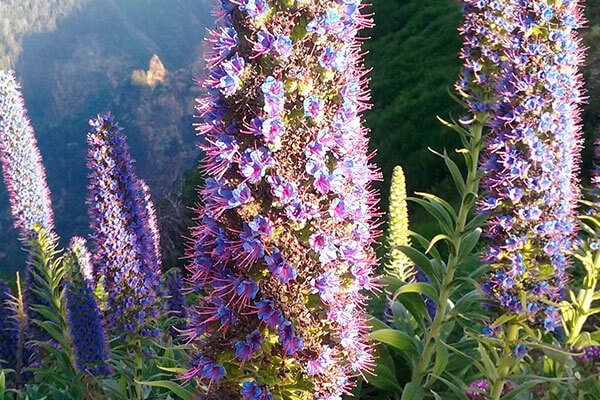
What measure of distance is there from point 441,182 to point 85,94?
439 inches

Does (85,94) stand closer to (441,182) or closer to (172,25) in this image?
(172,25)

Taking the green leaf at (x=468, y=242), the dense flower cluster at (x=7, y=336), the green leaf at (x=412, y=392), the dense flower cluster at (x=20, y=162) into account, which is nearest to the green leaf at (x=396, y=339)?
the green leaf at (x=412, y=392)

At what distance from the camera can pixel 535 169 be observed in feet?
9.55

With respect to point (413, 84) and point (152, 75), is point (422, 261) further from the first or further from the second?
point (152, 75)

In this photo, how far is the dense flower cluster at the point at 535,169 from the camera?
2891mm

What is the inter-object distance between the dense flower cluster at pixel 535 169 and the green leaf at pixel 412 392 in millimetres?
760

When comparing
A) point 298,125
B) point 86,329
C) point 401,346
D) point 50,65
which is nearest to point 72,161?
point 50,65

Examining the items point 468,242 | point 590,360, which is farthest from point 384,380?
point 590,360

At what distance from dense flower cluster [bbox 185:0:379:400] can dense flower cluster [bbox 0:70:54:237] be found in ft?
12.2

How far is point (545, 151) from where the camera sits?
2871mm

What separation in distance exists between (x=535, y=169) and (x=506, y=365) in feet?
3.88

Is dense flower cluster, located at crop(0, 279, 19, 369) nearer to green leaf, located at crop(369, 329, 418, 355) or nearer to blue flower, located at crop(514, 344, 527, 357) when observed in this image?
green leaf, located at crop(369, 329, 418, 355)

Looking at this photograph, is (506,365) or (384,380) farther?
(384,380)

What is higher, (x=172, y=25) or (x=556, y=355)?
(x=172, y=25)
